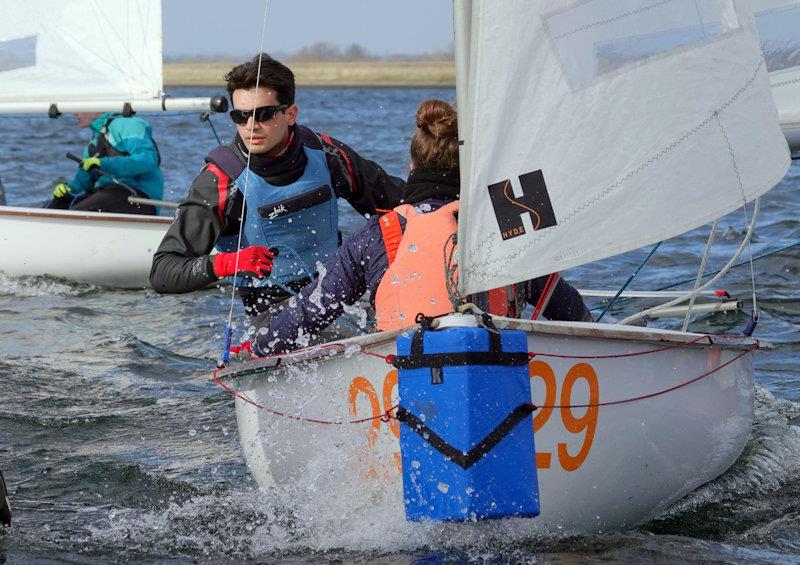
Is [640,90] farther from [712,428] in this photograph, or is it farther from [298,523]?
[298,523]

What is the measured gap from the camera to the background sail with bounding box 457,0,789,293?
286 centimetres

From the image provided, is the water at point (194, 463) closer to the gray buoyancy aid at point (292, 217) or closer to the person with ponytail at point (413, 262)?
the person with ponytail at point (413, 262)

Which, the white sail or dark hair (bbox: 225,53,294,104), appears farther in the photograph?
the white sail

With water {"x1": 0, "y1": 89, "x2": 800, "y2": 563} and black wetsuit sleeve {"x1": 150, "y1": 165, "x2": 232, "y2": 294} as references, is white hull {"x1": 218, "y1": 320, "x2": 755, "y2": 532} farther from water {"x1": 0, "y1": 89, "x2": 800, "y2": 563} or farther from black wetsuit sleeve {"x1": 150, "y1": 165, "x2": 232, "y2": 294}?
black wetsuit sleeve {"x1": 150, "y1": 165, "x2": 232, "y2": 294}

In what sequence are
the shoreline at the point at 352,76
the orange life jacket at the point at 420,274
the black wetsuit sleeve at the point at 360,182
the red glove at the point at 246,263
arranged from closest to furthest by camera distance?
the orange life jacket at the point at 420,274
the red glove at the point at 246,263
the black wetsuit sleeve at the point at 360,182
the shoreline at the point at 352,76

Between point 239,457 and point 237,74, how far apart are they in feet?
4.16

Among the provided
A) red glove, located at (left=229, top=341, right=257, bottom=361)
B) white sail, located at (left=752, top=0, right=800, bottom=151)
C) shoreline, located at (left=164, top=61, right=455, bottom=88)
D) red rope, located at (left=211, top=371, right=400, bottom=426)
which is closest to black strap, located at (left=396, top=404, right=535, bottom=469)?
red rope, located at (left=211, top=371, right=400, bottom=426)

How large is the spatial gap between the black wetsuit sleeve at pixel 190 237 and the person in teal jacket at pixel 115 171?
3.95 meters

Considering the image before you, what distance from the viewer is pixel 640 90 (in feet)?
9.81

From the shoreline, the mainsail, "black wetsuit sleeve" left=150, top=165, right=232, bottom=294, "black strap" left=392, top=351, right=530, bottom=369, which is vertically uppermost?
the shoreline

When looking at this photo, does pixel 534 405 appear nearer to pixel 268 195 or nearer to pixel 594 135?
pixel 594 135

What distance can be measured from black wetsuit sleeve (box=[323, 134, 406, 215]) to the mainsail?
372cm

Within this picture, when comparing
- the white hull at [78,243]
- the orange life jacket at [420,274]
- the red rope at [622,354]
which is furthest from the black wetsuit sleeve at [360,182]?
the white hull at [78,243]

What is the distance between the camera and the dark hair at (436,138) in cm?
320
